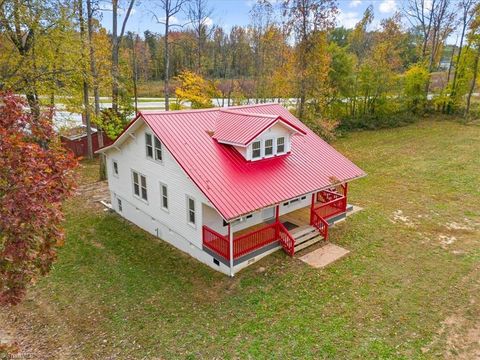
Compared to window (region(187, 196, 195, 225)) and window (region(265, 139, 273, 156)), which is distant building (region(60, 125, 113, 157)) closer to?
window (region(187, 196, 195, 225))

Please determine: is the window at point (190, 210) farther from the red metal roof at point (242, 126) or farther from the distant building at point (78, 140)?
the distant building at point (78, 140)

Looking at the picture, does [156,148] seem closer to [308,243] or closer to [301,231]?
[301,231]

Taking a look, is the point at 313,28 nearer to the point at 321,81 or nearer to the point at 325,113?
the point at 321,81

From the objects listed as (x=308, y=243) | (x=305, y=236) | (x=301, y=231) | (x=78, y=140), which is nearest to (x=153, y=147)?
(x=301, y=231)

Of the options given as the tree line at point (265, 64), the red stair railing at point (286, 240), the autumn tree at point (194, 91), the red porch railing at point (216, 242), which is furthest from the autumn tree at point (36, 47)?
the red stair railing at point (286, 240)

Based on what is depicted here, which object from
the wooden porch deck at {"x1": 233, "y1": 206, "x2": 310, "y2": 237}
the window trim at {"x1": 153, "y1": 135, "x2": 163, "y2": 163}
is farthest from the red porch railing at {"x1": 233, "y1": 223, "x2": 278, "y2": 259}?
the window trim at {"x1": 153, "y1": 135, "x2": 163, "y2": 163}

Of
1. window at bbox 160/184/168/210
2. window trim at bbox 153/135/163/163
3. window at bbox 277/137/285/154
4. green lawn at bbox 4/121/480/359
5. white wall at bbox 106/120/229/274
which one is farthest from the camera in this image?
window at bbox 277/137/285/154

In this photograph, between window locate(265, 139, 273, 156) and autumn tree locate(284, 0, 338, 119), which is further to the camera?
autumn tree locate(284, 0, 338, 119)
